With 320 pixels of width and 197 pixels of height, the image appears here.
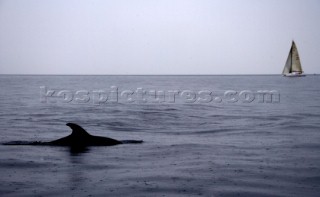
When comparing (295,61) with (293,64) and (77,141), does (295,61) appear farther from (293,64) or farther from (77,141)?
(77,141)

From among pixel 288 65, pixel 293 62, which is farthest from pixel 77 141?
pixel 288 65

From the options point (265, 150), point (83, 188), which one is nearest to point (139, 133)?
point (265, 150)

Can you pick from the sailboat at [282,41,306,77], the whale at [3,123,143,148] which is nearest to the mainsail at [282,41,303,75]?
the sailboat at [282,41,306,77]

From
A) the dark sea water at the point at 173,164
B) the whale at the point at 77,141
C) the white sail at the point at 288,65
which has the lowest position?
the dark sea water at the point at 173,164

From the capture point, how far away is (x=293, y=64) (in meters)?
133

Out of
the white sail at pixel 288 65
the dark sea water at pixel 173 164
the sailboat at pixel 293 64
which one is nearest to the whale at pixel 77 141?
the dark sea water at pixel 173 164

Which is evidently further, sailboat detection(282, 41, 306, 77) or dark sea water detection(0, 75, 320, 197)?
sailboat detection(282, 41, 306, 77)


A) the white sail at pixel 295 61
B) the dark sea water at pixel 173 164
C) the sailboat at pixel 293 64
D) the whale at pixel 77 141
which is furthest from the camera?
the sailboat at pixel 293 64

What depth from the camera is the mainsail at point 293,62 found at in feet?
424

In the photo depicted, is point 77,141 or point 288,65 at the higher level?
point 288,65

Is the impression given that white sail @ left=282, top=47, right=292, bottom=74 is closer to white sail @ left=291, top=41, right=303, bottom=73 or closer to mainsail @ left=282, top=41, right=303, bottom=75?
mainsail @ left=282, top=41, right=303, bottom=75

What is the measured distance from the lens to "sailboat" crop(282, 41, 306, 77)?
129250mm

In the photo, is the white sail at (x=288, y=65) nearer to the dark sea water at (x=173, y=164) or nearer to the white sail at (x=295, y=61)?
the white sail at (x=295, y=61)

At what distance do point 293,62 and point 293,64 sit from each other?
118cm
